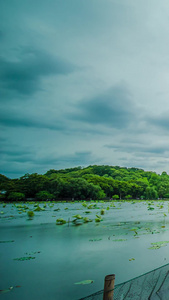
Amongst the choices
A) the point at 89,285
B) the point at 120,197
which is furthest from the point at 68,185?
the point at 89,285

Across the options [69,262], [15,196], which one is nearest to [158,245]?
[69,262]

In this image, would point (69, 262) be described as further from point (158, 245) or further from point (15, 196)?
point (15, 196)

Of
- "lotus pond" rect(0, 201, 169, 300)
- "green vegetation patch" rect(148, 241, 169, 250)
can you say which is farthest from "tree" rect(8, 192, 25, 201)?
"green vegetation patch" rect(148, 241, 169, 250)

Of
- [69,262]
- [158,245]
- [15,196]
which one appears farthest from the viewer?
[15,196]

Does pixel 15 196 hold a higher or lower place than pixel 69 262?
lower

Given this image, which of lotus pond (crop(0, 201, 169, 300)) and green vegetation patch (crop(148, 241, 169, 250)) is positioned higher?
lotus pond (crop(0, 201, 169, 300))

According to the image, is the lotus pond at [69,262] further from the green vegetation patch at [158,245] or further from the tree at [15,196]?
the tree at [15,196]

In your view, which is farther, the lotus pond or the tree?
the tree

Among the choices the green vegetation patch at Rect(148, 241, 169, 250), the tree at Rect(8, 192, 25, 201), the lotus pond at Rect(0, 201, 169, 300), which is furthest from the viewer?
the tree at Rect(8, 192, 25, 201)

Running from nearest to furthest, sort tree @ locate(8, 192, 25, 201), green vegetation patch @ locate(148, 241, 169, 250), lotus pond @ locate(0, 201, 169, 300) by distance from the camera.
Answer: lotus pond @ locate(0, 201, 169, 300) → green vegetation patch @ locate(148, 241, 169, 250) → tree @ locate(8, 192, 25, 201)

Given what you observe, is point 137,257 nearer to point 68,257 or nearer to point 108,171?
point 68,257

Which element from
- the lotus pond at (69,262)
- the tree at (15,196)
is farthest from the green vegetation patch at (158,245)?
the tree at (15,196)

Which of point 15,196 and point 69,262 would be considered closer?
point 69,262

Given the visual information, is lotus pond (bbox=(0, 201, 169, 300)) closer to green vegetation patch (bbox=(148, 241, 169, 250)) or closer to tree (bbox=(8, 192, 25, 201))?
green vegetation patch (bbox=(148, 241, 169, 250))
